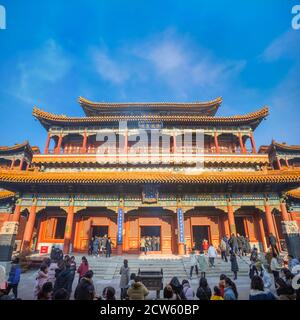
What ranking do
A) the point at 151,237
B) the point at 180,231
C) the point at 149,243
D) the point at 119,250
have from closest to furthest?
the point at 119,250 → the point at 180,231 → the point at 149,243 → the point at 151,237

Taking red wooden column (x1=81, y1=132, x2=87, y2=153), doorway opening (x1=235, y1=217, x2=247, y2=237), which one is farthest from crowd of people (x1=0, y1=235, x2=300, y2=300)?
red wooden column (x1=81, y1=132, x2=87, y2=153)

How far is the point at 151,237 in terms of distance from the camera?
15828 millimetres

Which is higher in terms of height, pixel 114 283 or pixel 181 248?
pixel 181 248

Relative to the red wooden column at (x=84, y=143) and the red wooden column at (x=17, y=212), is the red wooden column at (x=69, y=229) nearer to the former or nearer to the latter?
the red wooden column at (x=17, y=212)

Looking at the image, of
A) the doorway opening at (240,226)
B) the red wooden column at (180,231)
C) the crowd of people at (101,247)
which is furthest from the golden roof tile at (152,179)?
the doorway opening at (240,226)

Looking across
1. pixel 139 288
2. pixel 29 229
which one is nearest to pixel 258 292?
pixel 139 288

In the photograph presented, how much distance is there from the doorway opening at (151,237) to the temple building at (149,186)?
0.10 meters

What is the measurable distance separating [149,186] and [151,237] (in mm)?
4104

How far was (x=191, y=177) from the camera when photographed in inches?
549

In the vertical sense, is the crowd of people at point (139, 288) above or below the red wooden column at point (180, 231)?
below

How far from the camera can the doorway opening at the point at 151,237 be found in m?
15.4

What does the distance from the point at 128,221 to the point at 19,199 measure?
24.7 ft

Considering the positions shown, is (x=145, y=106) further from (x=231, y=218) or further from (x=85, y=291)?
(x=85, y=291)
